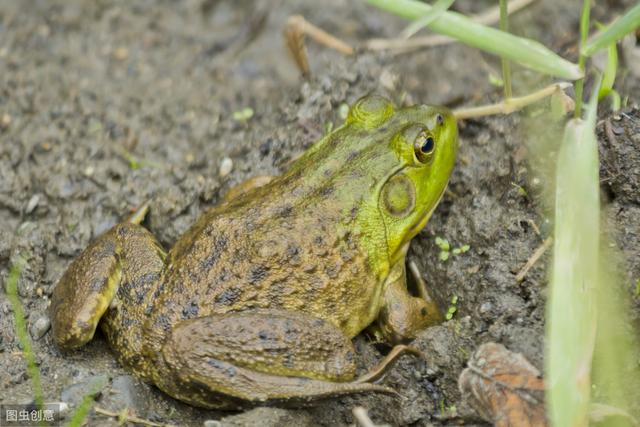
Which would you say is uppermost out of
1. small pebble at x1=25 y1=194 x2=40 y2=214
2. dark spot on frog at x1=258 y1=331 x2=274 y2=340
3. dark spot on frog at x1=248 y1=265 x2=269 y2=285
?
small pebble at x1=25 y1=194 x2=40 y2=214

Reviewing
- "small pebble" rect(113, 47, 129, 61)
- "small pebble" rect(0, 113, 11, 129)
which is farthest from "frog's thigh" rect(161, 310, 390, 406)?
"small pebble" rect(113, 47, 129, 61)

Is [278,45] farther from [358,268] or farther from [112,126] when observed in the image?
[358,268]

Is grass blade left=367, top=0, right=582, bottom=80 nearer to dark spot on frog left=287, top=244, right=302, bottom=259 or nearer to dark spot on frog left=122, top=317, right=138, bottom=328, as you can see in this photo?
dark spot on frog left=287, top=244, right=302, bottom=259

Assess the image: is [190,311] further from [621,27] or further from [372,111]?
[621,27]

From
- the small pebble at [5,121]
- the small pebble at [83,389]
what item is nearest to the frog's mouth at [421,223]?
the small pebble at [83,389]

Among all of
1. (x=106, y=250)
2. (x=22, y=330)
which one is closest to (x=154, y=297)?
(x=106, y=250)

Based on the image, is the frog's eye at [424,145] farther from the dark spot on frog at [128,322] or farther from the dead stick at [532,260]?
the dark spot on frog at [128,322]
